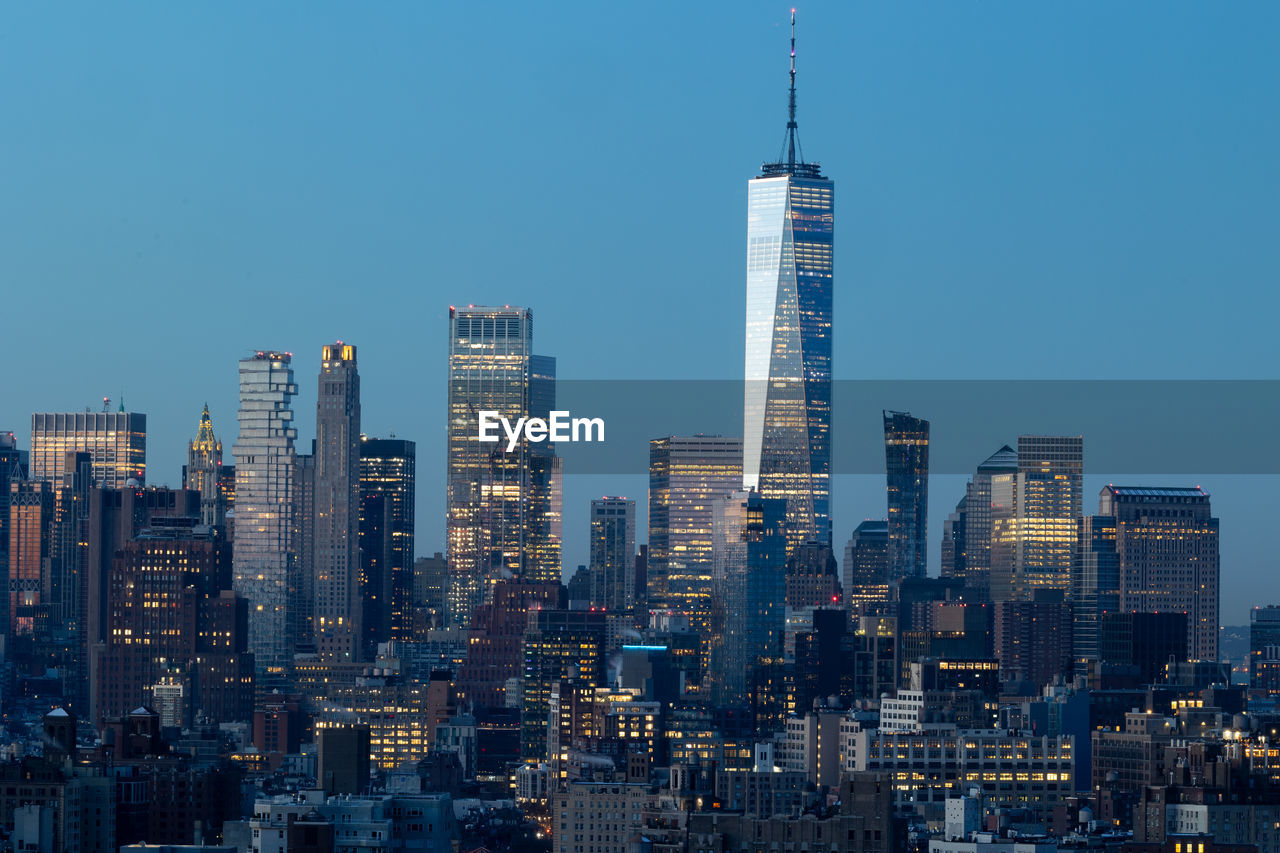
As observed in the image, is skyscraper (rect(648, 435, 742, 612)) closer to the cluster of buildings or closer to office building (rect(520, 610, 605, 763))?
the cluster of buildings

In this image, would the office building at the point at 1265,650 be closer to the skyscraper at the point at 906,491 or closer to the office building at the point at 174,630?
the skyscraper at the point at 906,491

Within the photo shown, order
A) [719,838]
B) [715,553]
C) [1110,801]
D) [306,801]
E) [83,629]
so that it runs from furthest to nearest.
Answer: [715,553] → [83,629] → [1110,801] → [306,801] → [719,838]

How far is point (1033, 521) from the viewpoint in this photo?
6722 inches

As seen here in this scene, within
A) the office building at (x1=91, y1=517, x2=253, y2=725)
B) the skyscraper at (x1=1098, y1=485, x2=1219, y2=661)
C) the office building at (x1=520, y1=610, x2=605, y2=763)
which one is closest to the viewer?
the office building at (x1=520, y1=610, x2=605, y2=763)

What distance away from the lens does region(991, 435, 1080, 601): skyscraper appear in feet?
546

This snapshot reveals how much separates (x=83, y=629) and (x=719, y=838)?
10388 centimetres

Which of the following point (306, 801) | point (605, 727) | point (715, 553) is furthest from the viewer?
point (715, 553)

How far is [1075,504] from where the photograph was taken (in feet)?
563

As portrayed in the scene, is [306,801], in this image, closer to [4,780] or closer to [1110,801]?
[4,780]

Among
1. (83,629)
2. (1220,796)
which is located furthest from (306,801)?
(83,629)

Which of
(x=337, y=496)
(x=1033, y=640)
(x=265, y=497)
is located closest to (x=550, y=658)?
(x=1033, y=640)

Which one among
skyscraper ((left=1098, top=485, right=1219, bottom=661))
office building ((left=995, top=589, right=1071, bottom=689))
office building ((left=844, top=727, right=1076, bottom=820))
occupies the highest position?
skyscraper ((left=1098, top=485, right=1219, bottom=661))

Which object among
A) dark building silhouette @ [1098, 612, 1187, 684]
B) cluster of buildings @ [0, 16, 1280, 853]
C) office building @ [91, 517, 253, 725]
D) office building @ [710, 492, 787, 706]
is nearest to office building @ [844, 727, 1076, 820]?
cluster of buildings @ [0, 16, 1280, 853]

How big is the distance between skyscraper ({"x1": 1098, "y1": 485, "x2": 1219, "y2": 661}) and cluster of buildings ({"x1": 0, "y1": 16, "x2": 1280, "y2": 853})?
0.79ft
